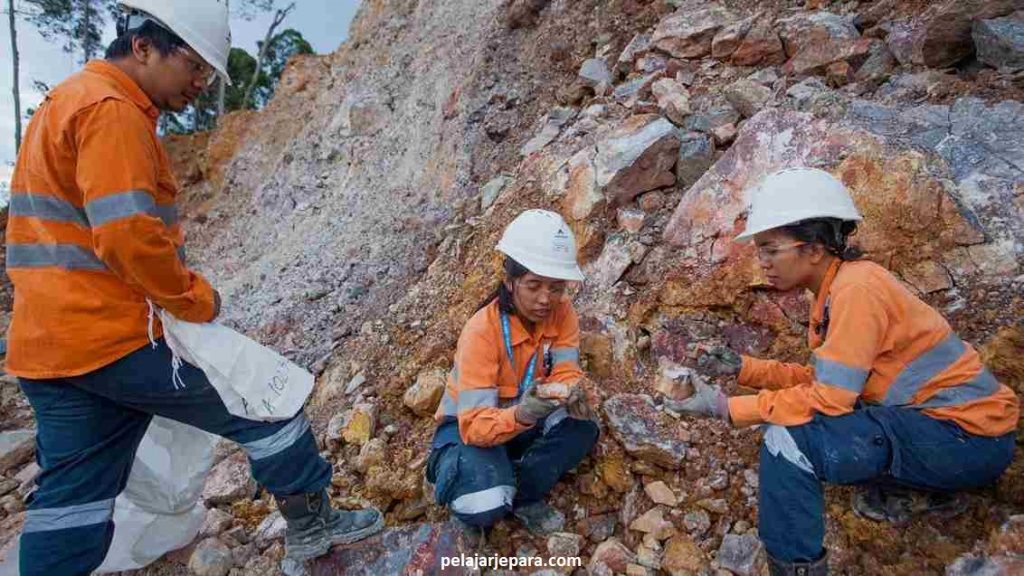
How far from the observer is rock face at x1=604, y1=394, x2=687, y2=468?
2.60 meters

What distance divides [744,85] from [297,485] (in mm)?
3654

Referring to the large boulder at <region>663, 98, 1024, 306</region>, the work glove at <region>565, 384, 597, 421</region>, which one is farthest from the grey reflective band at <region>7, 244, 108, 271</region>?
the large boulder at <region>663, 98, 1024, 306</region>

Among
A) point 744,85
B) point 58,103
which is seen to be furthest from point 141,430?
point 744,85

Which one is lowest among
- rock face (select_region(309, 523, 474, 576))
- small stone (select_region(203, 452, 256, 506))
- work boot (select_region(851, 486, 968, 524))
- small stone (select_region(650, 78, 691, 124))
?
work boot (select_region(851, 486, 968, 524))

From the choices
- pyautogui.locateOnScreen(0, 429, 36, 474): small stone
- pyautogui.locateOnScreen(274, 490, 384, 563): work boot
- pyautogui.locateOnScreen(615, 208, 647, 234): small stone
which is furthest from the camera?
pyautogui.locateOnScreen(0, 429, 36, 474): small stone

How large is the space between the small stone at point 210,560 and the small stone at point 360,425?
2.69ft

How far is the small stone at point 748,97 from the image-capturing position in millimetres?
3834

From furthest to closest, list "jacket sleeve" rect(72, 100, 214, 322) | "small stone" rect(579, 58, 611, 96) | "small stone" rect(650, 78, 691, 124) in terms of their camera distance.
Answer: "small stone" rect(579, 58, 611, 96) → "small stone" rect(650, 78, 691, 124) → "jacket sleeve" rect(72, 100, 214, 322)

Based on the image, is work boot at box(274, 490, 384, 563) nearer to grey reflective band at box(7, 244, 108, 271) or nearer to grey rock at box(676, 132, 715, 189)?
grey reflective band at box(7, 244, 108, 271)

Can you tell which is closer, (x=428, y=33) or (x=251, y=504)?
(x=251, y=504)

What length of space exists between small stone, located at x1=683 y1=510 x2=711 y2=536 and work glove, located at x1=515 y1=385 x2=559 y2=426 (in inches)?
30.9

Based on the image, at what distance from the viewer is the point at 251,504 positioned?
2.96 meters

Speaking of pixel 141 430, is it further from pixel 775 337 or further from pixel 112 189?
pixel 775 337

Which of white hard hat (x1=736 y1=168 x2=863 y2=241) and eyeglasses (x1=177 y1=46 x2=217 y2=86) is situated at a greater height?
eyeglasses (x1=177 y1=46 x2=217 y2=86)
